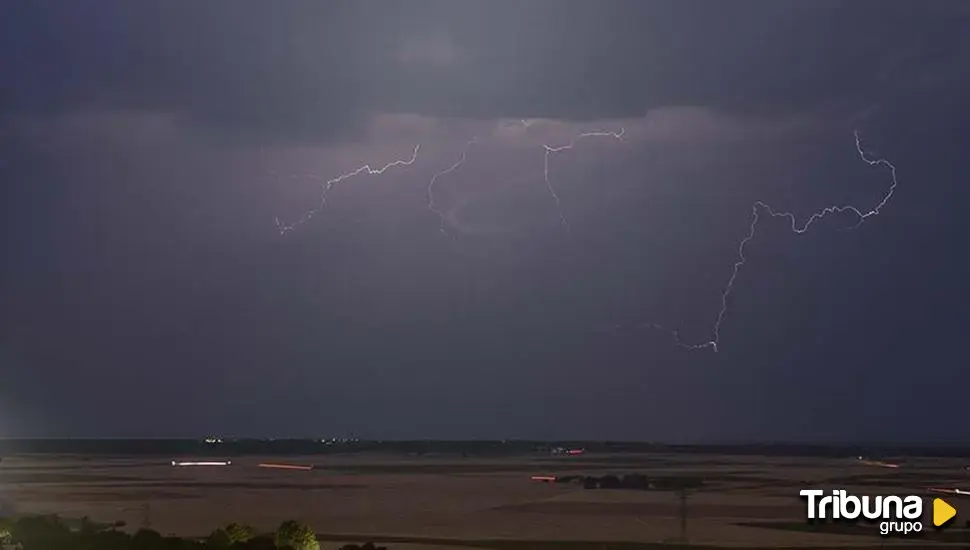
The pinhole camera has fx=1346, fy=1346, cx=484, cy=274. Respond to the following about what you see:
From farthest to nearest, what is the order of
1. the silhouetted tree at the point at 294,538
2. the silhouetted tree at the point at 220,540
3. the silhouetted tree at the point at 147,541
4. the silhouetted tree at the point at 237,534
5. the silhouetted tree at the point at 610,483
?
1. the silhouetted tree at the point at 610,483
2. the silhouetted tree at the point at 237,534
3. the silhouetted tree at the point at 220,540
4. the silhouetted tree at the point at 147,541
5. the silhouetted tree at the point at 294,538

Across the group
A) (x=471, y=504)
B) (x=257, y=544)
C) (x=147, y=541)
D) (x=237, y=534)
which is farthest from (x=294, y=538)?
(x=471, y=504)

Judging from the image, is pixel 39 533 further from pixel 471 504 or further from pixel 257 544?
pixel 471 504

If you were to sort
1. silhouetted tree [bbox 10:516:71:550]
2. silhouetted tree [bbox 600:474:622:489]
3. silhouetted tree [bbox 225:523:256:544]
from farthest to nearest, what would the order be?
silhouetted tree [bbox 600:474:622:489]
silhouetted tree [bbox 10:516:71:550]
silhouetted tree [bbox 225:523:256:544]

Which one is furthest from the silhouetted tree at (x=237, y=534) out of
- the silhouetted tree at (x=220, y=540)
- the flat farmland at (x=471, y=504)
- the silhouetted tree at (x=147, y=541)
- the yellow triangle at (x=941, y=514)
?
the yellow triangle at (x=941, y=514)

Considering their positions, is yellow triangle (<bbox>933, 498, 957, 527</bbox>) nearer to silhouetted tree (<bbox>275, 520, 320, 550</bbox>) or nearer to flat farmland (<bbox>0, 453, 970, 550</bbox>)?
flat farmland (<bbox>0, 453, 970, 550</bbox>)

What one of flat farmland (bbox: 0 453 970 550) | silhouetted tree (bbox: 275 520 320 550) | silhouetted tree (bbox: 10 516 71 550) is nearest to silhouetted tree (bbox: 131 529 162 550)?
silhouetted tree (bbox: 10 516 71 550)

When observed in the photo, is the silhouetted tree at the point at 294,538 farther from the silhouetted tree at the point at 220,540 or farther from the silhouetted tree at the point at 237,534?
the silhouetted tree at the point at 237,534

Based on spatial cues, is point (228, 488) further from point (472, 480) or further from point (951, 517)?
point (951, 517)

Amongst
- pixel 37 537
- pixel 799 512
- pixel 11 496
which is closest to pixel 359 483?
pixel 11 496

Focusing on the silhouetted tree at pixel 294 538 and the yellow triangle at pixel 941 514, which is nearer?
the silhouetted tree at pixel 294 538
